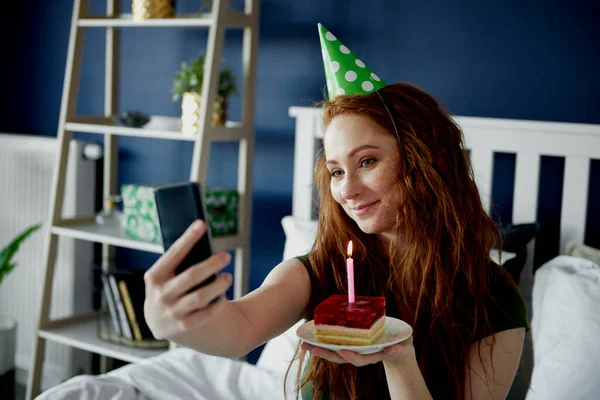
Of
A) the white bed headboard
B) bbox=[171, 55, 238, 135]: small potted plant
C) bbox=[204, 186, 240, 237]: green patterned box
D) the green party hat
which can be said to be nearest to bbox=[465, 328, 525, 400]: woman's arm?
the green party hat

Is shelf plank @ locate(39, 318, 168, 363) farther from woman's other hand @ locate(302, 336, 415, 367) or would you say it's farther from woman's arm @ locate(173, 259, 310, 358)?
woman's other hand @ locate(302, 336, 415, 367)

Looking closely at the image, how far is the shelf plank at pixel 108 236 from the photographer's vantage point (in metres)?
2.55

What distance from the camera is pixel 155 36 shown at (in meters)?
3.02

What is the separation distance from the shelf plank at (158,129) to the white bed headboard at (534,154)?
77 cm

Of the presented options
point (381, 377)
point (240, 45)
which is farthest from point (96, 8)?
point (381, 377)

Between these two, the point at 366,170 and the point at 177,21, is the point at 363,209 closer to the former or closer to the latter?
the point at 366,170

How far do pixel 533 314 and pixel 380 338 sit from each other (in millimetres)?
897

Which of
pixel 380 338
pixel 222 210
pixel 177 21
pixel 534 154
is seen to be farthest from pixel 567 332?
pixel 177 21

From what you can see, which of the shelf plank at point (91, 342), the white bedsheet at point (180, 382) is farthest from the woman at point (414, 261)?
the shelf plank at point (91, 342)

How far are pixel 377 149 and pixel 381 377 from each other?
Answer: 42 centimetres

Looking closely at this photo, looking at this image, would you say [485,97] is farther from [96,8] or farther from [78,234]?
[96,8]

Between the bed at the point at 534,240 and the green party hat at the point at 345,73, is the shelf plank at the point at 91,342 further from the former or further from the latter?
the green party hat at the point at 345,73

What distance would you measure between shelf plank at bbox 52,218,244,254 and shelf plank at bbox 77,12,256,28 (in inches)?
28.3

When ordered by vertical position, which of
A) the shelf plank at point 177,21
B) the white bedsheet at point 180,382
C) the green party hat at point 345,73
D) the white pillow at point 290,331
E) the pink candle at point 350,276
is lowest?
the white bedsheet at point 180,382
